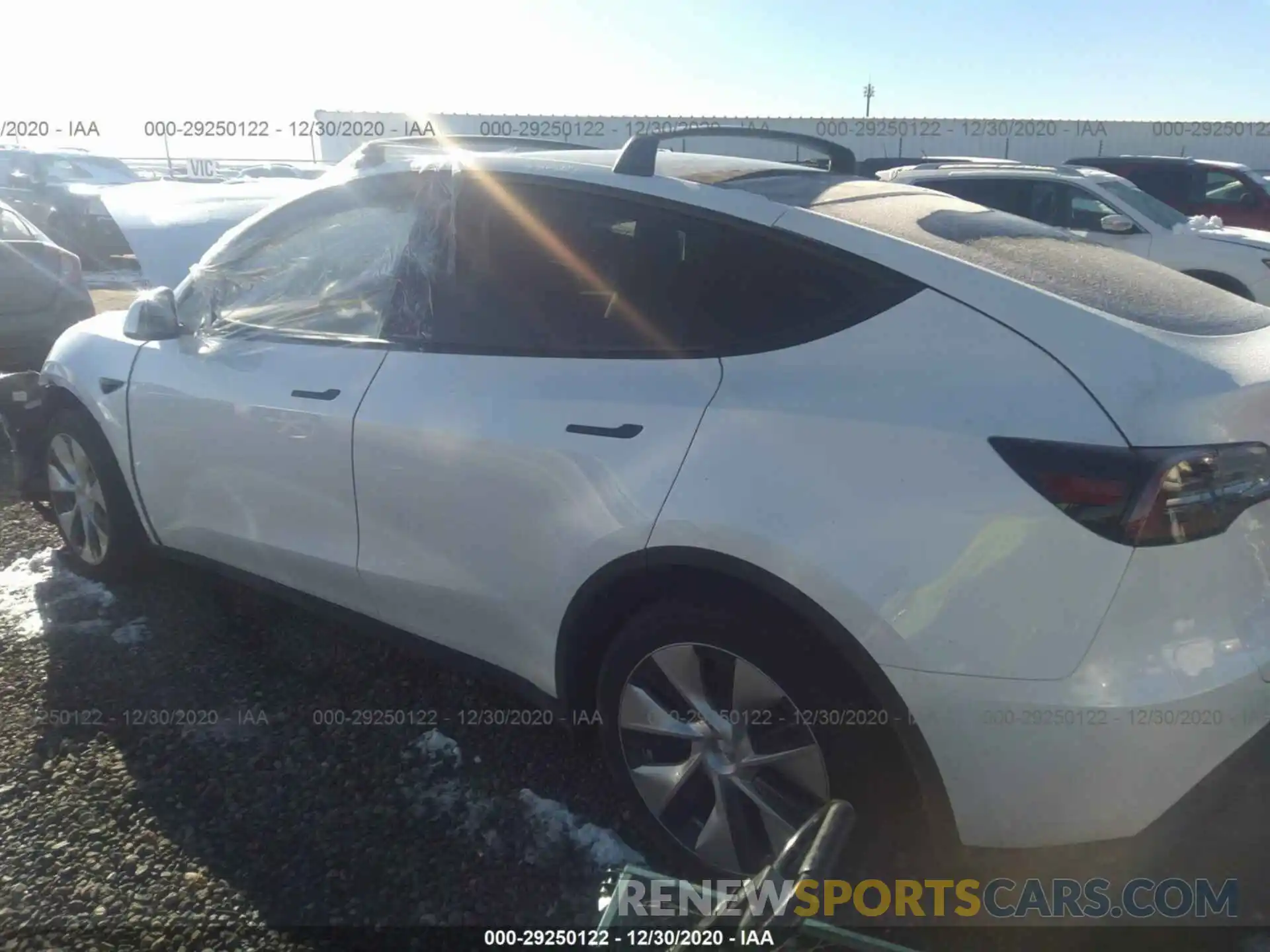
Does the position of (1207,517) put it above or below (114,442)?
above

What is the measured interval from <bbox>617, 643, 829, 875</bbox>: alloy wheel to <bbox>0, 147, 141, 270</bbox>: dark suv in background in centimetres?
1364

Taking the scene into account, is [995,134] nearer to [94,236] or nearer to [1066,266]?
[94,236]

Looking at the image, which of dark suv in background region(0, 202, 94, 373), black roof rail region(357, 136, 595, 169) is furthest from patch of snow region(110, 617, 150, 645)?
dark suv in background region(0, 202, 94, 373)

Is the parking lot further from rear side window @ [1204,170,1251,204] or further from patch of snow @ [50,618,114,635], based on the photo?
rear side window @ [1204,170,1251,204]

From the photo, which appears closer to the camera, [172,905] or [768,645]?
[768,645]

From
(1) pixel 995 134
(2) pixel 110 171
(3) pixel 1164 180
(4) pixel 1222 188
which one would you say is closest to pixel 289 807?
(3) pixel 1164 180

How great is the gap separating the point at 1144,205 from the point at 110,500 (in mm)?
9015

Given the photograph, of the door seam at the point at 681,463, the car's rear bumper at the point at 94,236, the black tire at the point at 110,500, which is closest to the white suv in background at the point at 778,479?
the door seam at the point at 681,463

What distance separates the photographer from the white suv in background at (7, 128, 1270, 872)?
6.07 feet

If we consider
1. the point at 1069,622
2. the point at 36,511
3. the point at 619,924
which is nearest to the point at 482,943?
the point at 619,924

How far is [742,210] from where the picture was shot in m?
2.38

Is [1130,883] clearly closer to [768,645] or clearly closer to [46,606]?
[768,645]

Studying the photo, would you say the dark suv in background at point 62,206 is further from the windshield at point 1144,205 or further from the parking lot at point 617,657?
the parking lot at point 617,657

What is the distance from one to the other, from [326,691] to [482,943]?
4.21 feet
